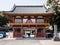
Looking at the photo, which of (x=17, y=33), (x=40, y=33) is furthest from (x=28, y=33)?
(x=40, y=33)

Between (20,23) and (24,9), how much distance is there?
4.49m

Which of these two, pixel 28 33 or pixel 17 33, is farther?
pixel 28 33

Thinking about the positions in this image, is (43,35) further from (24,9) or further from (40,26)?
(24,9)

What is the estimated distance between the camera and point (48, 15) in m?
43.0

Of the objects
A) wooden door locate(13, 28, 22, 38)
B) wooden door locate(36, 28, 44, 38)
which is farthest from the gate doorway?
wooden door locate(36, 28, 44, 38)

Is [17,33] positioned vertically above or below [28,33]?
above

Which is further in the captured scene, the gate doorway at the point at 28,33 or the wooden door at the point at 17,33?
the gate doorway at the point at 28,33

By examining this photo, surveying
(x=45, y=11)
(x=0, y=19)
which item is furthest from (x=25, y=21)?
(x=0, y=19)

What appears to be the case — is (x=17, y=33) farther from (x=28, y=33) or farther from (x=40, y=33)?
(x=40, y=33)

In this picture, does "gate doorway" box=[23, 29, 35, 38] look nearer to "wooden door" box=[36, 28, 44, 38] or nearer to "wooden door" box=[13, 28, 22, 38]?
"wooden door" box=[13, 28, 22, 38]

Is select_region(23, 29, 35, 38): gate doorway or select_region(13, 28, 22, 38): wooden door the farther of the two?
select_region(23, 29, 35, 38): gate doorway

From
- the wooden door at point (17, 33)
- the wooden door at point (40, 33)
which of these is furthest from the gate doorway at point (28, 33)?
the wooden door at point (40, 33)

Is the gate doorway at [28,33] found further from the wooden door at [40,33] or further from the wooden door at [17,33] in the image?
the wooden door at [40,33]

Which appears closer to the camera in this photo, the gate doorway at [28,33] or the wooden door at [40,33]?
the wooden door at [40,33]
